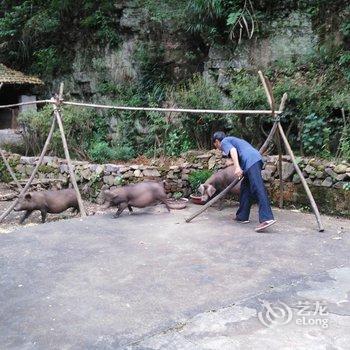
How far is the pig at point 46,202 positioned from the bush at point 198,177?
229 centimetres

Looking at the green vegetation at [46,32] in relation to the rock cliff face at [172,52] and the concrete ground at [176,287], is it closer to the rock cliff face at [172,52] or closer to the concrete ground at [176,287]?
the rock cliff face at [172,52]

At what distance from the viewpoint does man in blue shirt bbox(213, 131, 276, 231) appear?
652 cm

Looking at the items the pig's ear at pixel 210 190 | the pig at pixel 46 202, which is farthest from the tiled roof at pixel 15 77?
the pig's ear at pixel 210 190

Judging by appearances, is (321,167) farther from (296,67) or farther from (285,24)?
(285,24)

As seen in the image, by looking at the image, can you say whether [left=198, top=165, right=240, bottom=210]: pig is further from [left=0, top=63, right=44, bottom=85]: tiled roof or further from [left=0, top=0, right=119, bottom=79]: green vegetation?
[left=0, top=63, right=44, bottom=85]: tiled roof

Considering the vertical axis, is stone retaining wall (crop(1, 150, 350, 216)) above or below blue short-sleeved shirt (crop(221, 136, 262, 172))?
below

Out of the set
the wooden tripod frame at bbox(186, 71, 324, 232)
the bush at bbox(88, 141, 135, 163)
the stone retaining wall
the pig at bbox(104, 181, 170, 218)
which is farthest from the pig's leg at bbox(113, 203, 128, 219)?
the bush at bbox(88, 141, 135, 163)

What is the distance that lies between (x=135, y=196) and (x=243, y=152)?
6.66 ft

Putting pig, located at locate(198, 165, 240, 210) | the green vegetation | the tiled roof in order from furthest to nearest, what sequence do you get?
the green vegetation → the tiled roof → pig, located at locate(198, 165, 240, 210)

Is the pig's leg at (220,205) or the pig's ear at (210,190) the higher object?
the pig's ear at (210,190)

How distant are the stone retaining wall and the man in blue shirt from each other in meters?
1.50

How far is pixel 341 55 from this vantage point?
10047 millimetres

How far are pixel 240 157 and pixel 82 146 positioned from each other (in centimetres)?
612

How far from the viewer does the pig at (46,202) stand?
819cm
